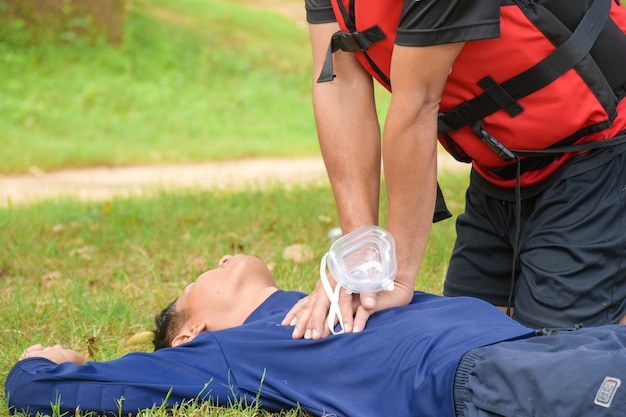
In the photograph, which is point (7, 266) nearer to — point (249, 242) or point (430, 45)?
point (249, 242)

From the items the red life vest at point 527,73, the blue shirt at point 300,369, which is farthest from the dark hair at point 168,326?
the red life vest at point 527,73

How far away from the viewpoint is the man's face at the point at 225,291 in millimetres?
3127

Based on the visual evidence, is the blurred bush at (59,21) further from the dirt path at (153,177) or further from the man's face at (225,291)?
the man's face at (225,291)

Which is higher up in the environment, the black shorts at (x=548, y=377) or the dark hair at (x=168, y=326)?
the black shorts at (x=548, y=377)

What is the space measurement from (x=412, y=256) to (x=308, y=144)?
25.4ft

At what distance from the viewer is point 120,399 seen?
8.64 feet

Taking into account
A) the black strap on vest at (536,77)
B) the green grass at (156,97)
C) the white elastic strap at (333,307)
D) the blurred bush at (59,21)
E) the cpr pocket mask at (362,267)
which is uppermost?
the black strap on vest at (536,77)

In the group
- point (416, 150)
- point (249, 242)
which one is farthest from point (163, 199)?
point (416, 150)

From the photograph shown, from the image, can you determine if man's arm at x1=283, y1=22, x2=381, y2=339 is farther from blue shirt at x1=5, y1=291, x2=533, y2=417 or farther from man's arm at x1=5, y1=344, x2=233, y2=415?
man's arm at x1=5, y1=344, x2=233, y2=415

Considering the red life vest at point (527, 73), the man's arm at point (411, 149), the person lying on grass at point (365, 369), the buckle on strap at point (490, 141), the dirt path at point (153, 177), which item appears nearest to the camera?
the person lying on grass at point (365, 369)

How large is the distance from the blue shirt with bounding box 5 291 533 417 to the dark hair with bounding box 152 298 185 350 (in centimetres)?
44

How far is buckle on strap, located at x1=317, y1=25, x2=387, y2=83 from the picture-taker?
105 inches

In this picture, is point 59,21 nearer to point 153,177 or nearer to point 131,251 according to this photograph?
point 153,177

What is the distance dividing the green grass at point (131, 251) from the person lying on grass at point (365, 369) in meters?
0.65
